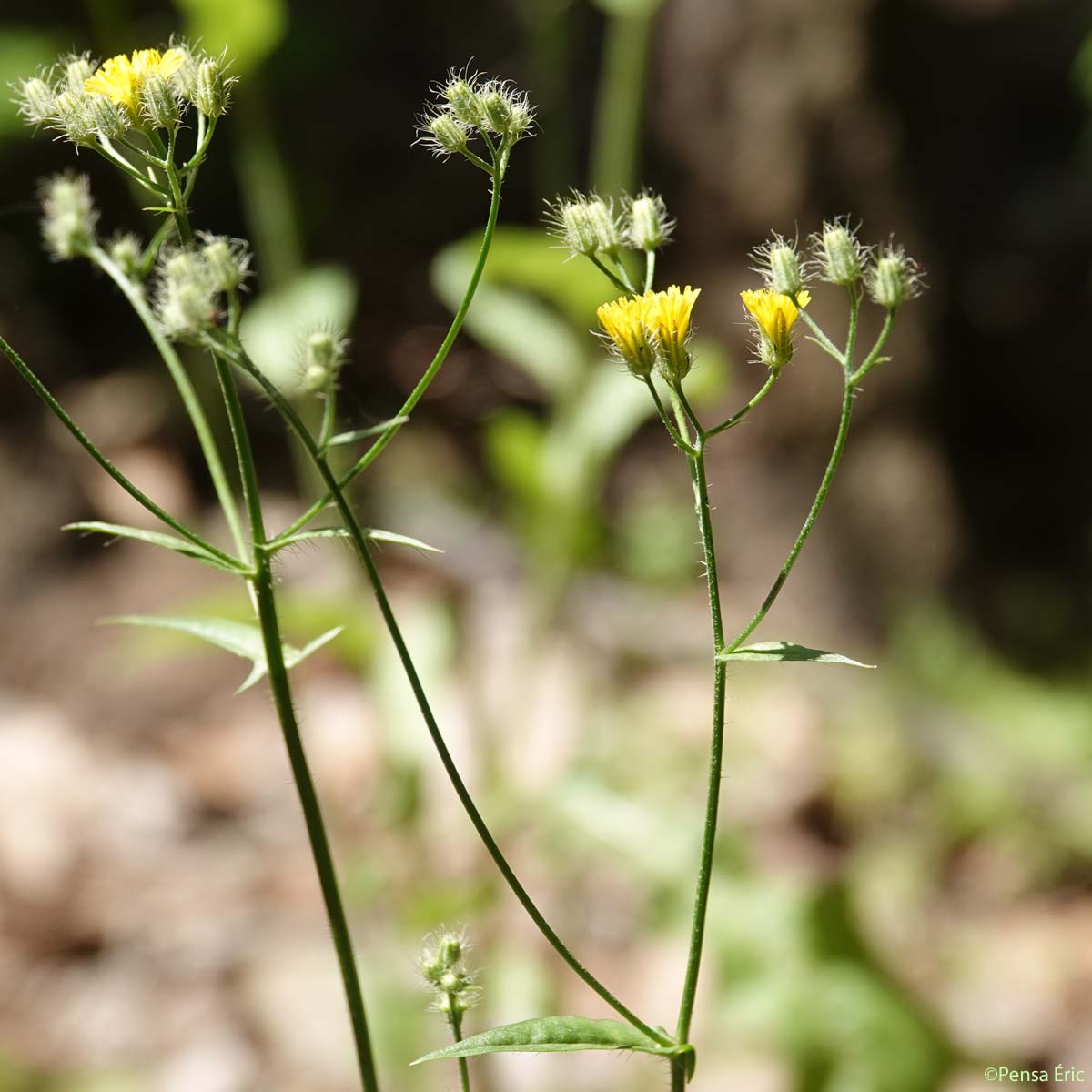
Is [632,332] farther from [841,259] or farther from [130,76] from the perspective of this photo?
[130,76]

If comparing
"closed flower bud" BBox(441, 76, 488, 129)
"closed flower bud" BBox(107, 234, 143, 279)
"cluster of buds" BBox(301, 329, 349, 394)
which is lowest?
"cluster of buds" BBox(301, 329, 349, 394)

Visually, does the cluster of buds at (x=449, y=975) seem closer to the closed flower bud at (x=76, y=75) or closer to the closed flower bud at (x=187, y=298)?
the closed flower bud at (x=187, y=298)

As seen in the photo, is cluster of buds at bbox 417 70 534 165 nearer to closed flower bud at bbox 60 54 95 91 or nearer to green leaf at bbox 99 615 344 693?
closed flower bud at bbox 60 54 95 91

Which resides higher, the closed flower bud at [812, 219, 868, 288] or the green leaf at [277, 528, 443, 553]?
Answer: the closed flower bud at [812, 219, 868, 288]

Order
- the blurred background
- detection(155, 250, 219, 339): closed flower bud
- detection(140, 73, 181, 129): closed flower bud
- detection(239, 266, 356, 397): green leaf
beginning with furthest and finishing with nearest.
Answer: the blurred background < detection(239, 266, 356, 397): green leaf < detection(140, 73, 181, 129): closed flower bud < detection(155, 250, 219, 339): closed flower bud

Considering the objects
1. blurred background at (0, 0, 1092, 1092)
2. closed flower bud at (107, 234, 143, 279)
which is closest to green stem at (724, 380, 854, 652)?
closed flower bud at (107, 234, 143, 279)

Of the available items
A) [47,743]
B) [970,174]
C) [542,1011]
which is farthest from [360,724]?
[970,174]

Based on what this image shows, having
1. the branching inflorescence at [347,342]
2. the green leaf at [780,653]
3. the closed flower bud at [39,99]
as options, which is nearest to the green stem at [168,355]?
the branching inflorescence at [347,342]
